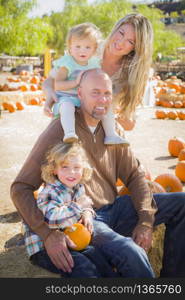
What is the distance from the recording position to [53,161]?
2.56 meters

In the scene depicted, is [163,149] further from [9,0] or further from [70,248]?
[9,0]

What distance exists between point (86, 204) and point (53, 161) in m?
0.35

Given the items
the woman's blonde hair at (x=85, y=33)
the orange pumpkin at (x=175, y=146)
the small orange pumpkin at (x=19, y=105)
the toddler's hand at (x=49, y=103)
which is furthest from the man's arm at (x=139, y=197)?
the small orange pumpkin at (x=19, y=105)

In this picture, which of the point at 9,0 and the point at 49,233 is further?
the point at 9,0

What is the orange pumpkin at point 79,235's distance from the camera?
7.91 ft

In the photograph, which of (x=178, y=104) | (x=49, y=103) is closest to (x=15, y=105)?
(x=178, y=104)

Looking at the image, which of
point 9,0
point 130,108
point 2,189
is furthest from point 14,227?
point 9,0

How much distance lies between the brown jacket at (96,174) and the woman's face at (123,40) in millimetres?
663

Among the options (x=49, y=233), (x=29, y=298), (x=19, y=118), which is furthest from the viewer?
(x=19, y=118)

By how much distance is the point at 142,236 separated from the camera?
107 inches

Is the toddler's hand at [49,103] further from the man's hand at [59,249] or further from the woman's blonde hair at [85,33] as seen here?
the man's hand at [59,249]

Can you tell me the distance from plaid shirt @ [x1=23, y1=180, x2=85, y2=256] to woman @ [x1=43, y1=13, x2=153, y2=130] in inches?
40.9

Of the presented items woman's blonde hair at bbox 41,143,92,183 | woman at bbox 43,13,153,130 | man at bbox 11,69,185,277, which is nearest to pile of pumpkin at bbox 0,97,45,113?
woman at bbox 43,13,153,130

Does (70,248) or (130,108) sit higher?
(130,108)
